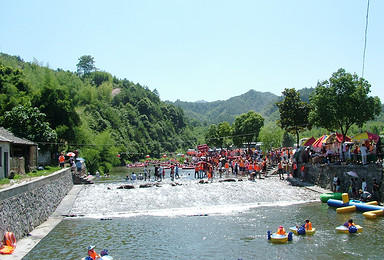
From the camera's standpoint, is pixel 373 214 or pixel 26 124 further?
pixel 26 124

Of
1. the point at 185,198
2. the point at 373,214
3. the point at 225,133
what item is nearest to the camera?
the point at 373,214

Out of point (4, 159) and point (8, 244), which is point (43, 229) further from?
point (4, 159)

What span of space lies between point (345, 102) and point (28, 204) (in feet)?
91.8

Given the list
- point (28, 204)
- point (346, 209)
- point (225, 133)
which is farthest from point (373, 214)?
point (225, 133)

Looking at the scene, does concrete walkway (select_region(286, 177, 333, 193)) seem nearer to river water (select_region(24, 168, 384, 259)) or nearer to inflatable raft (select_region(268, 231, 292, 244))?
river water (select_region(24, 168, 384, 259))

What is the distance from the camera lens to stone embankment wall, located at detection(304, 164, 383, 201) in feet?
83.5

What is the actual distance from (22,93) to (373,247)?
46432 mm

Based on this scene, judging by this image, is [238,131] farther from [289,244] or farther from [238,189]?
[289,244]

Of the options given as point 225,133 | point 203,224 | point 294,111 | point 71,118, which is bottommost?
point 203,224

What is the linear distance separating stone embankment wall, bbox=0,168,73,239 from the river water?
1.38 m

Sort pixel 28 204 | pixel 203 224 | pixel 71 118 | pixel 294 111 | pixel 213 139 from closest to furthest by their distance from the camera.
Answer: pixel 28 204 → pixel 203 224 → pixel 294 111 → pixel 71 118 → pixel 213 139

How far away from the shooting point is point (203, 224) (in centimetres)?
2109

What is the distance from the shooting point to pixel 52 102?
137 ft

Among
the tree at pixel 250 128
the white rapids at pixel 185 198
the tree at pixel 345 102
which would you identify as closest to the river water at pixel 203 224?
the white rapids at pixel 185 198
